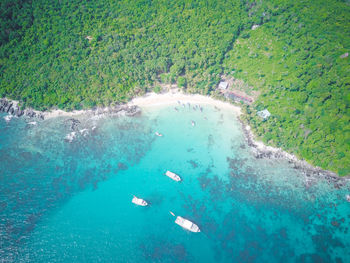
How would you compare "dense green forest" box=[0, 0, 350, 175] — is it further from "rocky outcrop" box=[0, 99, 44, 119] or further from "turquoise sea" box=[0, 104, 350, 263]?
"turquoise sea" box=[0, 104, 350, 263]

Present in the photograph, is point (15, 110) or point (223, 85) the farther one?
point (223, 85)

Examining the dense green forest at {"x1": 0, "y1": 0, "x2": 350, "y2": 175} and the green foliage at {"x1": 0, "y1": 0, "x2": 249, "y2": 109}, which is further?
the green foliage at {"x1": 0, "y1": 0, "x2": 249, "y2": 109}

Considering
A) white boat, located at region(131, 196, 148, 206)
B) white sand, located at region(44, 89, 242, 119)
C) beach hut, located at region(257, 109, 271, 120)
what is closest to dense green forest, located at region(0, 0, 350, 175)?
beach hut, located at region(257, 109, 271, 120)

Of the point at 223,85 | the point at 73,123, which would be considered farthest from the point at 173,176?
the point at 73,123

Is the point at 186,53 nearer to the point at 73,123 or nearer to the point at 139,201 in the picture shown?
the point at 73,123

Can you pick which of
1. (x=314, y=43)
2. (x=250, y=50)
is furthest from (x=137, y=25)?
(x=314, y=43)

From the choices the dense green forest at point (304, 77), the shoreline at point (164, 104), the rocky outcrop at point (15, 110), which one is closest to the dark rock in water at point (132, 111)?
the shoreline at point (164, 104)
